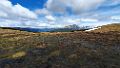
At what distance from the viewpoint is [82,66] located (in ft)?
81.9

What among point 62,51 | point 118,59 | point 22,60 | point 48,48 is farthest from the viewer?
point 48,48

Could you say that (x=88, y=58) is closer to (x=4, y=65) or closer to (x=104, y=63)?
(x=104, y=63)

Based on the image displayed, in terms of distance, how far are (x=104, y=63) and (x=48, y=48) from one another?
11.9 metres

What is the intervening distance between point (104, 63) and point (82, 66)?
270 cm

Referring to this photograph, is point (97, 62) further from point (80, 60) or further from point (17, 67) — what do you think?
point (17, 67)

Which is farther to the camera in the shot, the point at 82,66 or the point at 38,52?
the point at 38,52

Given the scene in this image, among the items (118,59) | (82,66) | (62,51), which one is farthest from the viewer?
(62,51)

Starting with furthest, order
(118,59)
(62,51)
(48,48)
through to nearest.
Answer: (48,48) < (62,51) < (118,59)

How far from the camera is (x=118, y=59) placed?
1059 inches

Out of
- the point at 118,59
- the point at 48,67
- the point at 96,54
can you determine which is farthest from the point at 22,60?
the point at 118,59

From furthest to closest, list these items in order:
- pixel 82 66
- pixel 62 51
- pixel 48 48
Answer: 1. pixel 48 48
2. pixel 62 51
3. pixel 82 66

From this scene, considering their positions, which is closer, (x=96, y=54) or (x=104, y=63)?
(x=104, y=63)

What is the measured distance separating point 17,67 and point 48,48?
930cm

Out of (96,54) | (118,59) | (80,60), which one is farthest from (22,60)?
(118,59)
